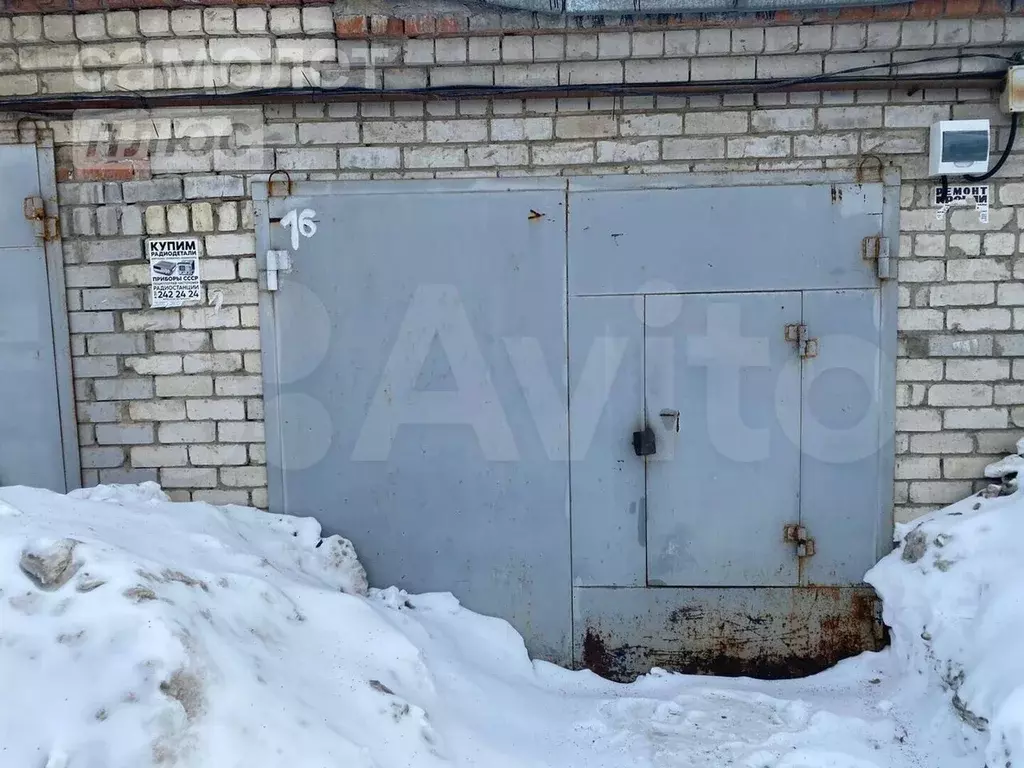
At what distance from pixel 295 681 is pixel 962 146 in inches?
134

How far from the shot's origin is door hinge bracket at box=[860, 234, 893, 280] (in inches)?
128

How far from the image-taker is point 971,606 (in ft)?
9.59

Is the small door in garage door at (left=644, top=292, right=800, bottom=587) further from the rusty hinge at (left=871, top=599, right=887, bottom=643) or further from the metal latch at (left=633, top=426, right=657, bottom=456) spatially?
the rusty hinge at (left=871, top=599, right=887, bottom=643)

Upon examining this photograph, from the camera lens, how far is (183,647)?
212 cm

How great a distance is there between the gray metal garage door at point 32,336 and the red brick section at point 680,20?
1612 millimetres

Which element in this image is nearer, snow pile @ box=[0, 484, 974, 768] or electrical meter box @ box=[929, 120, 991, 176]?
snow pile @ box=[0, 484, 974, 768]

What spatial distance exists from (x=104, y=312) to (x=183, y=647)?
6.46 feet

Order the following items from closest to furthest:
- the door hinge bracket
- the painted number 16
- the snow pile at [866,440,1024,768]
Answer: the snow pile at [866,440,1024,768] < the door hinge bracket < the painted number 16

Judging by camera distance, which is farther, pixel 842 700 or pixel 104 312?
pixel 104 312

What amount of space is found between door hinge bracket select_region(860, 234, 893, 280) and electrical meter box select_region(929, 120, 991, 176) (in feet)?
1.25

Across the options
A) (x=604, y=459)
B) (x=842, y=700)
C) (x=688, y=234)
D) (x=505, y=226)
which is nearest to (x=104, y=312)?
(x=505, y=226)

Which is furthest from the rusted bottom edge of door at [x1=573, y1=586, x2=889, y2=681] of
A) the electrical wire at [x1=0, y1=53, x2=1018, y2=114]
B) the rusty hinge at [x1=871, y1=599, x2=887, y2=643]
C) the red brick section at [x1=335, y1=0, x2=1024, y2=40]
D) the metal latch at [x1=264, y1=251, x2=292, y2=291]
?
the red brick section at [x1=335, y1=0, x2=1024, y2=40]

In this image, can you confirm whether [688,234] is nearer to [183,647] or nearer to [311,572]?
[311,572]

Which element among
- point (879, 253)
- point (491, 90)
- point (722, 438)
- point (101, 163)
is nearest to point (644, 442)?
point (722, 438)
